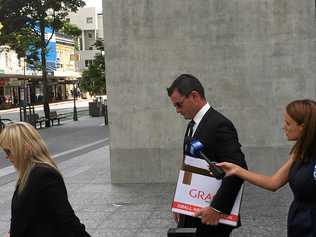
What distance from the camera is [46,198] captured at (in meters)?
3.11

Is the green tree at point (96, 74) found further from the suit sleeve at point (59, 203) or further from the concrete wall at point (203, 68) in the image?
the suit sleeve at point (59, 203)

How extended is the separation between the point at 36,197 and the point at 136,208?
5.38 metres

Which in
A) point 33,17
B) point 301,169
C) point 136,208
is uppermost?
point 33,17

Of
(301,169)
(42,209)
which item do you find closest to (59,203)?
(42,209)

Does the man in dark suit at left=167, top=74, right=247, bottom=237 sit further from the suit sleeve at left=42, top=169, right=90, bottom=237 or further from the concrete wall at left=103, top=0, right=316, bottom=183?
the concrete wall at left=103, top=0, right=316, bottom=183

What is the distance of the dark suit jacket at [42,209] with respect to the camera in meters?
3.10

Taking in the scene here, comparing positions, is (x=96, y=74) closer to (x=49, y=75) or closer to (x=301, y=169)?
(x=301, y=169)

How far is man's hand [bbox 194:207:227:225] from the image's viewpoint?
312 centimetres

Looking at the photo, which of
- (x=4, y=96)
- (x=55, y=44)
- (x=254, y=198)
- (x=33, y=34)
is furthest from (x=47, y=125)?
(x=55, y=44)

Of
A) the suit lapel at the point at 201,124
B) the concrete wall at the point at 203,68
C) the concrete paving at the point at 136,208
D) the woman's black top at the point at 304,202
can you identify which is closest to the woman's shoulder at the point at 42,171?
the suit lapel at the point at 201,124

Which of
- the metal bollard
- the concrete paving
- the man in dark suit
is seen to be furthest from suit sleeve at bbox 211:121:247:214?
the concrete paving

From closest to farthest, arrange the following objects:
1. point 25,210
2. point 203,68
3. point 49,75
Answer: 1. point 25,210
2. point 203,68
3. point 49,75

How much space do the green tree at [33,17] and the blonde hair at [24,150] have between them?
1054 inches

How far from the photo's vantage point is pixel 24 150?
10.5 ft
